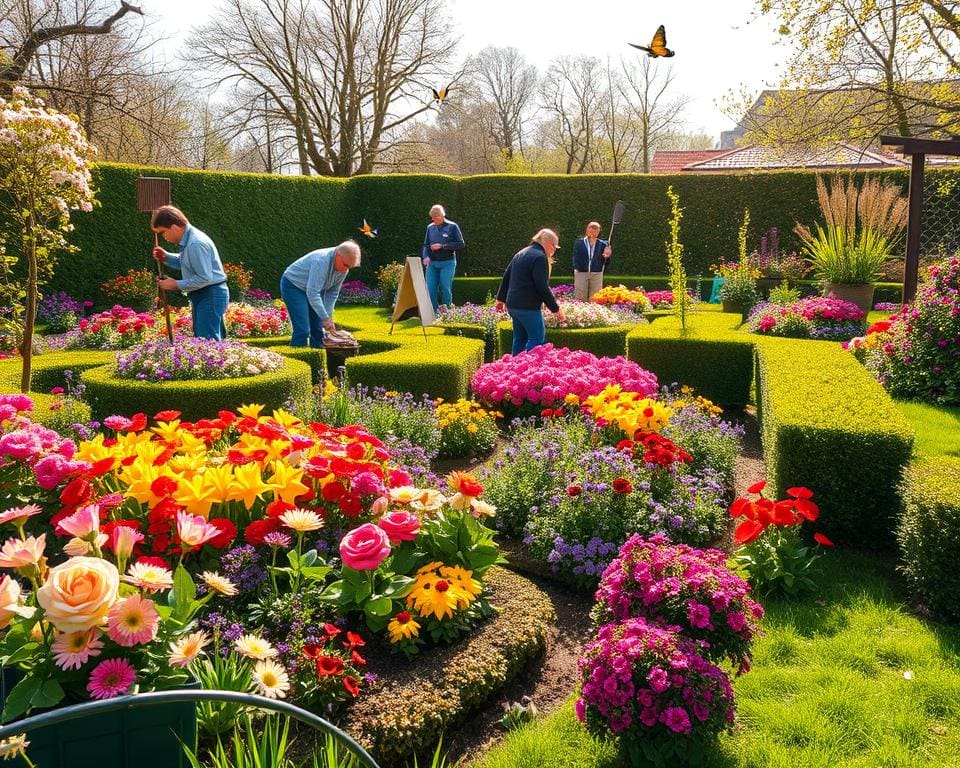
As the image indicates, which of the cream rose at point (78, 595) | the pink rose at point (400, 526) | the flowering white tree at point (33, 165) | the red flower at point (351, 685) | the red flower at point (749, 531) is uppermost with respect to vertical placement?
the flowering white tree at point (33, 165)

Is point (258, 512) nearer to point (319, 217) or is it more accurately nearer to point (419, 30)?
point (319, 217)

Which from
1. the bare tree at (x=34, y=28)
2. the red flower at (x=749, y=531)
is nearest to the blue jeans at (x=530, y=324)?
the red flower at (x=749, y=531)

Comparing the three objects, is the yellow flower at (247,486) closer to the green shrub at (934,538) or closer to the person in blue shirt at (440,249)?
the green shrub at (934,538)

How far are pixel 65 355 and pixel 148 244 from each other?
670 cm

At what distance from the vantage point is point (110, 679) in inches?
68.9

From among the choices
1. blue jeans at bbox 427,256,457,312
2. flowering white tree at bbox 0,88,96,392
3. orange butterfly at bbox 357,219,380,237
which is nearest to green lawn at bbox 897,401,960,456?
flowering white tree at bbox 0,88,96,392

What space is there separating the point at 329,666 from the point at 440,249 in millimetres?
10727

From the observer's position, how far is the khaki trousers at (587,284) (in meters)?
12.9

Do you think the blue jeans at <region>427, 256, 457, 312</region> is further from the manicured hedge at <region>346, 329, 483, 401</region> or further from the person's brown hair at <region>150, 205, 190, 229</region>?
the person's brown hair at <region>150, 205, 190, 229</region>

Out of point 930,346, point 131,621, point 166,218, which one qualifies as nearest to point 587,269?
point 930,346

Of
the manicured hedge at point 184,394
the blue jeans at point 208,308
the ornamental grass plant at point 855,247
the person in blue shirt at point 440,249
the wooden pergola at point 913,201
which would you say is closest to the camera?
the manicured hedge at point 184,394

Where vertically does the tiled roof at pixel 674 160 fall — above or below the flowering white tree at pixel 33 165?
above

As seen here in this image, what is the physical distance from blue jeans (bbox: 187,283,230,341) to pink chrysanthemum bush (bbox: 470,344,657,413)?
254 centimetres

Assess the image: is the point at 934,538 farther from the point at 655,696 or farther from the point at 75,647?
the point at 75,647
